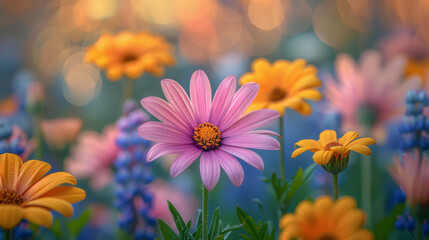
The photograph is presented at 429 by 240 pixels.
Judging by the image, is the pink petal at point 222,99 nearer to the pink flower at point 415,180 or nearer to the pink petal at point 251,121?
the pink petal at point 251,121

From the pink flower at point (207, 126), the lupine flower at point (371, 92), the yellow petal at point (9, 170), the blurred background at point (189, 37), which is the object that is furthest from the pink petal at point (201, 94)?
the blurred background at point (189, 37)

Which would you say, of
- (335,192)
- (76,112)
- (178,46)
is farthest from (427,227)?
(178,46)

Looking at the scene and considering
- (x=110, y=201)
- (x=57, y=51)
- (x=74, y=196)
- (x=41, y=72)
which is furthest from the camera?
(x=57, y=51)

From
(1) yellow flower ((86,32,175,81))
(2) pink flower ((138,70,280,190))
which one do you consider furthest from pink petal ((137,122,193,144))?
(1) yellow flower ((86,32,175,81))

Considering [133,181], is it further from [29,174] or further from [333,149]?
[333,149]

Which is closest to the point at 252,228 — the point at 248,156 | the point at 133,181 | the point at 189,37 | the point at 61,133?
the point at 248,156

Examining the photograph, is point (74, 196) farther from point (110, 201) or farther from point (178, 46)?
point (178, 46)
